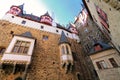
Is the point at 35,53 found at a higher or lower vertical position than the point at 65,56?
higher

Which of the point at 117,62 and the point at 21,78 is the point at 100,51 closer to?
the point at 117,62

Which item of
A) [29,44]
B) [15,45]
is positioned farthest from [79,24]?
[15,45]

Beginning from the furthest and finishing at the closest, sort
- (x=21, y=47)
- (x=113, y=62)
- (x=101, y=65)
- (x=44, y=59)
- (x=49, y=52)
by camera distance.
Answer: (x=49, y=52), (x=44, y=59), (x=101, y=65), (x=21, y=47), (x=113, y=62)

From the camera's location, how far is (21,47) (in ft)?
33.9

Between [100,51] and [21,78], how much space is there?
30.1 ft

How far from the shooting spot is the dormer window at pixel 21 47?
9.84 m

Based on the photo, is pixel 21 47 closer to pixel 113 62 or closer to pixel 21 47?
pixel 21 47

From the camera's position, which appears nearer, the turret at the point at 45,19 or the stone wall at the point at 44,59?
the stone wall at the point at 44,59

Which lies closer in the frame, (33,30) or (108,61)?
(108,61)

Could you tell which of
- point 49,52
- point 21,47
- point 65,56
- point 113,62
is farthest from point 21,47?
point 113,62

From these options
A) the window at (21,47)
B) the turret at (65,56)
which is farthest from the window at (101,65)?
the window at (21,47)

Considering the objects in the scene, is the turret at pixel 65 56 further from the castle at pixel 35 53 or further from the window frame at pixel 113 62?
the window frame at pixel 113 62

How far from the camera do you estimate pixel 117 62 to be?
976 cm

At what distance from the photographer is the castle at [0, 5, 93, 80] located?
29.9 feet
